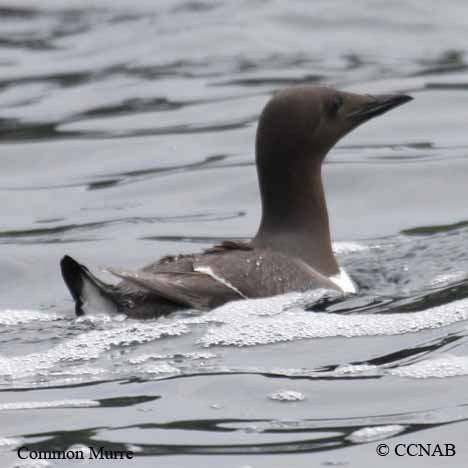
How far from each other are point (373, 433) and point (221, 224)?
3629mm

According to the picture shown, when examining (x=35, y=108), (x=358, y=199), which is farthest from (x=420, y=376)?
(x=35, y=108)

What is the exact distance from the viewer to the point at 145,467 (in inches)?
183

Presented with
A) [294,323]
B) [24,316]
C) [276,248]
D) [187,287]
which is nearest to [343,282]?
[276,248]

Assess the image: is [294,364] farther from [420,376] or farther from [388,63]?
[388,63]

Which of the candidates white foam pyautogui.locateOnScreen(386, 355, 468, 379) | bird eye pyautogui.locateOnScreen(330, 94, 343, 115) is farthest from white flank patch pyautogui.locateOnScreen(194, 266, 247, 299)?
bird eye pyautogui.locateOnScreen(330, 94, 343, 115)

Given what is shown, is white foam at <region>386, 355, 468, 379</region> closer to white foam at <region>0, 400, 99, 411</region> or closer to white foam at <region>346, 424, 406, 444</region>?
white foam at <region>346, 424, 406, 444</region>

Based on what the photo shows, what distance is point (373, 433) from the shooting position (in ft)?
16.0

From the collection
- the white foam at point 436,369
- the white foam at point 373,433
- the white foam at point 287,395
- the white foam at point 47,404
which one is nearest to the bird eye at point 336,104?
the white foam at point 436,369

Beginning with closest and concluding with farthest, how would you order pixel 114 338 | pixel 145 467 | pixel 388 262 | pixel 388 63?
pixel 145 467
pixel 114 338
pixel 388 262
pixel 388 63

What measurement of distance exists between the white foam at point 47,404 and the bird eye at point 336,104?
2224 millimetres

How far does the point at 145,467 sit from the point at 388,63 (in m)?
8.33

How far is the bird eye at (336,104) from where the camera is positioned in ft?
22.8

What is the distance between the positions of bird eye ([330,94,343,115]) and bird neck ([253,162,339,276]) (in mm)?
281

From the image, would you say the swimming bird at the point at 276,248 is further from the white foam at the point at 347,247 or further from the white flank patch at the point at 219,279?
the white foam at the point at 347,247
